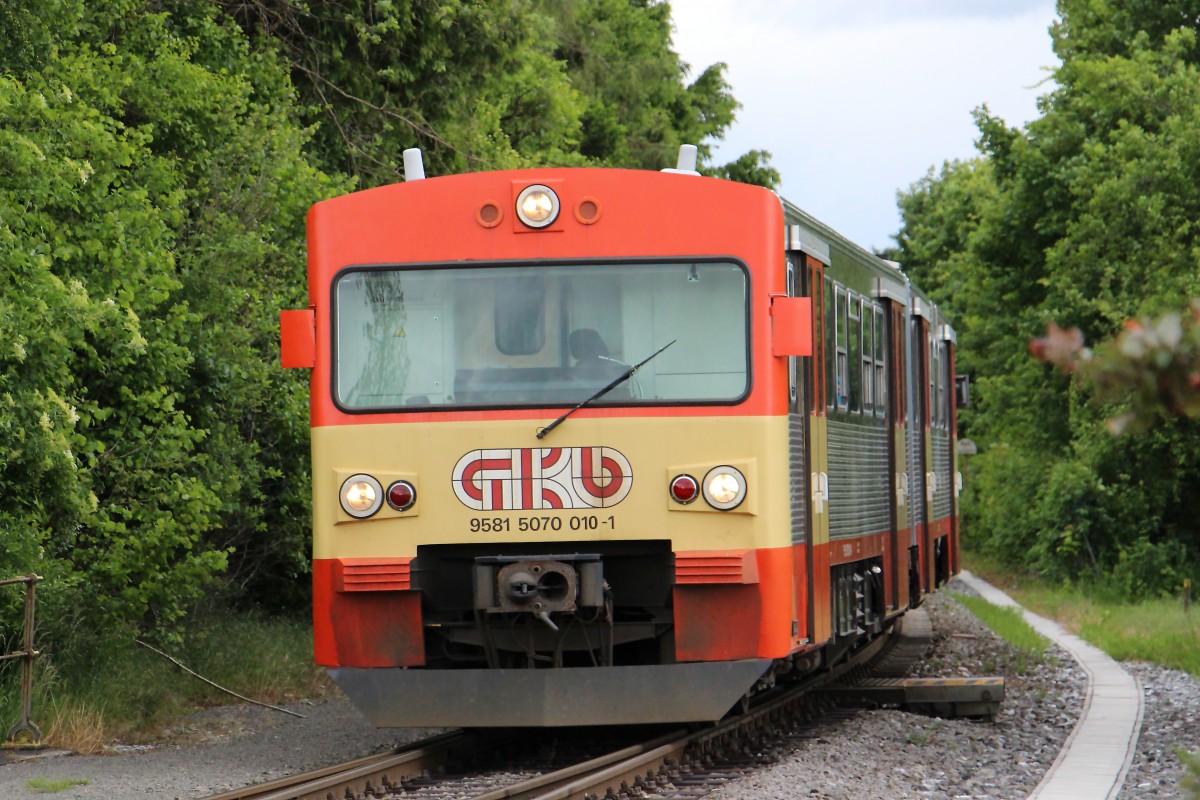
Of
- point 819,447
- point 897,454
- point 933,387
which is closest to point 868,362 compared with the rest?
point 897,454

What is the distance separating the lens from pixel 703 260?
948cm

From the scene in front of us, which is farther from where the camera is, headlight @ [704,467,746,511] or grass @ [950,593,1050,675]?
grass @ [950,593,1050,675]

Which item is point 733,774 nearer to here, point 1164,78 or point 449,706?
point 449,706

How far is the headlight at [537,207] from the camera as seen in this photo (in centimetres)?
959

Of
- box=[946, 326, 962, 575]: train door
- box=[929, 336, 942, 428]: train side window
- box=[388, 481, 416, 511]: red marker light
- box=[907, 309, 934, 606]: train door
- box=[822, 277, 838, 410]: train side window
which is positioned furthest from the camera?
box=[946, 326, 962, 575]: train door

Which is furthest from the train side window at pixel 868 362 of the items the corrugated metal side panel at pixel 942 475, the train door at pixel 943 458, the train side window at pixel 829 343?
the corrugated metal side panel at pixel 942 475

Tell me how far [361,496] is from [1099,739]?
204 inches

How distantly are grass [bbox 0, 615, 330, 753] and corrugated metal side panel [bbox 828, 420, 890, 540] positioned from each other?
15.0ft

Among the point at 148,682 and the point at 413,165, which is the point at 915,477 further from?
the point at 148,682

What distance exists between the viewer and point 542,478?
928 cm

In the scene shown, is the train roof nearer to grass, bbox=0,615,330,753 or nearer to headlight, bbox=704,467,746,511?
headlight, bbox=704,467,746,511

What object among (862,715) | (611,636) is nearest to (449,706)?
(611,636)

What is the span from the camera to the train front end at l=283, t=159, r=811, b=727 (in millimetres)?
9211

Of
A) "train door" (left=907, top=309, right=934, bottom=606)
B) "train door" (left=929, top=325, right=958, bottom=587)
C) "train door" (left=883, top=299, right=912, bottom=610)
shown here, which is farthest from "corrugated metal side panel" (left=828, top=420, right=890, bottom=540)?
"train door" (left=929, top=325, right=958, bottom=587)
